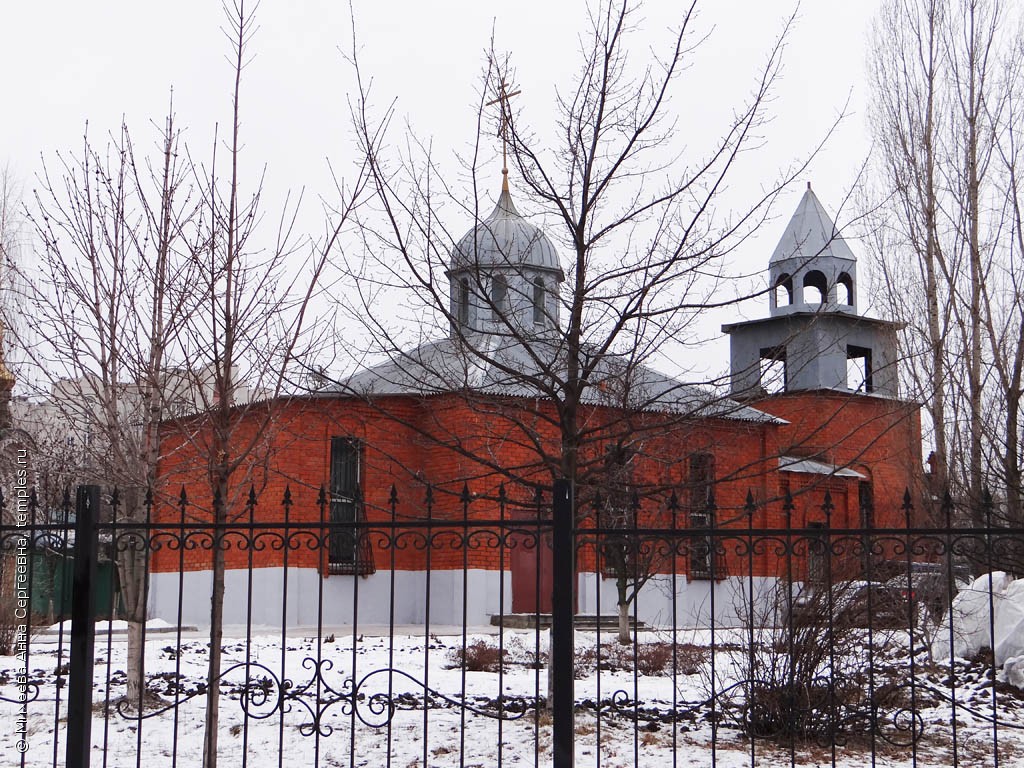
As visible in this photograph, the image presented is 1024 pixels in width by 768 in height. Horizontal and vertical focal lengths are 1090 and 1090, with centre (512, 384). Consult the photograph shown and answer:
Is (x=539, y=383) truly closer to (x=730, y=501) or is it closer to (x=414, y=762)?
(x=414, y=762)

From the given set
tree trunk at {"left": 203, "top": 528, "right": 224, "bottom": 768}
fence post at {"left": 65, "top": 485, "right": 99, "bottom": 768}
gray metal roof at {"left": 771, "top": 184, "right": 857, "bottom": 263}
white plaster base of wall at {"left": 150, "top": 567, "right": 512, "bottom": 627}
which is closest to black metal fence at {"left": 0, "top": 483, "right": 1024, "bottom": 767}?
fence post at {"left": 65, "top": 485, "right": 99, "bottom": 768}

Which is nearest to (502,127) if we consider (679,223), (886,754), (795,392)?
(679,223)

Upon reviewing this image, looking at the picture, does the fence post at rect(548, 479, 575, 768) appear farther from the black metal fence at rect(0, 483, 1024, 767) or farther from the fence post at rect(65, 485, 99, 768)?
the fence post at rect(65, 485, 99, 768)

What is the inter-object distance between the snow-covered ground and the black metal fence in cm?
3

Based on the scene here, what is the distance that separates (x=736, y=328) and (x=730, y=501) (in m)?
12.3

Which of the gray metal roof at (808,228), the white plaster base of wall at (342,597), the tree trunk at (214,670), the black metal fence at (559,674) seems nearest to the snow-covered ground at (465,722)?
the black metal fence at (559,674)

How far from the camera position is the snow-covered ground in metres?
6.49

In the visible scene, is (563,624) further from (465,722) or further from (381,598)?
(381,598)

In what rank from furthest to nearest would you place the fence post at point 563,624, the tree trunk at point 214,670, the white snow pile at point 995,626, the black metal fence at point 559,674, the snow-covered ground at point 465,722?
the white snow pile at point 995,626
the snow-covered ground at point 465,722
the tree trunk at point 214,670
the black metal fence at point 559,674
the fence post at point 563,624

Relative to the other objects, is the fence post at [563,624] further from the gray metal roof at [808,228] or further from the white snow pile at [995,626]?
the gray metal roof at [808,228]

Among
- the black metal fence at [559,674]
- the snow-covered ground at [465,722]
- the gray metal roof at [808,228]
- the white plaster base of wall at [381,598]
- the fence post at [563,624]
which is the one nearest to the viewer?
the fence post at [563,624]

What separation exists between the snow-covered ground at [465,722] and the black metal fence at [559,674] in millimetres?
29

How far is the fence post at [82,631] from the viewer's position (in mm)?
5562

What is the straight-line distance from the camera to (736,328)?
31.1 meters
